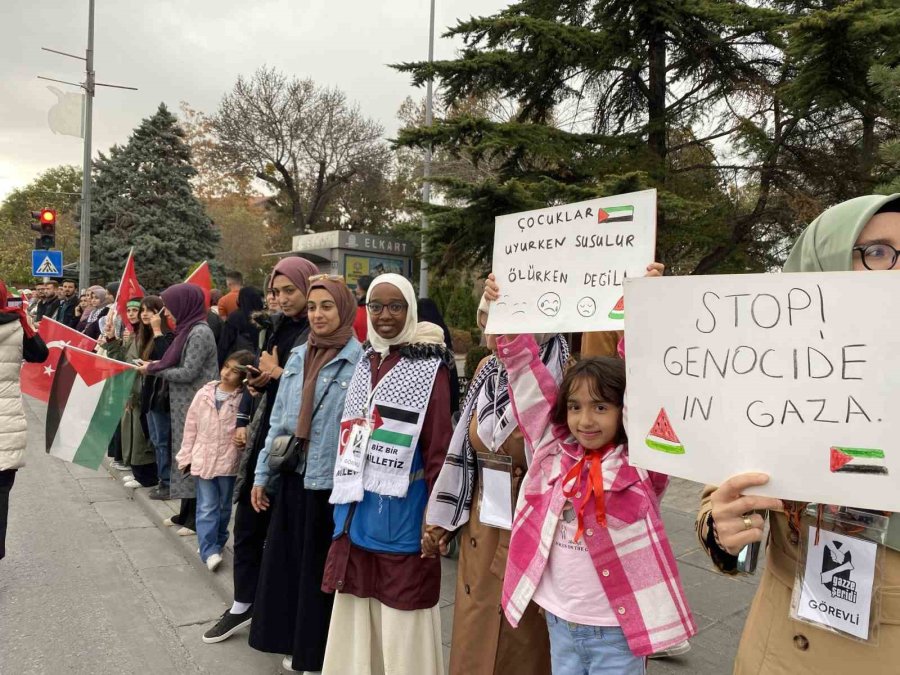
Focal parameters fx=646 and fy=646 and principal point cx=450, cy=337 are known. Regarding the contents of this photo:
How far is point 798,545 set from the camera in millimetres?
1385

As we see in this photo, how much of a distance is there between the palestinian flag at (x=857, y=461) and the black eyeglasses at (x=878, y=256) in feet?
1.46

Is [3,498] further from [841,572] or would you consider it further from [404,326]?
[841,572]

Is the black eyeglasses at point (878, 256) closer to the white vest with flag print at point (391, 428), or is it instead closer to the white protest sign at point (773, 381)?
the white protest sign at point (773, 381)

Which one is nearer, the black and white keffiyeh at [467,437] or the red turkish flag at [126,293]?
the black and white keffiyeh at [467,437]

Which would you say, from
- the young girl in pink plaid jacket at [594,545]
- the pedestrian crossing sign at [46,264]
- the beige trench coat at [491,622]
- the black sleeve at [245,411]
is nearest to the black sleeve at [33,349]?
the black sleeve at [245,411]

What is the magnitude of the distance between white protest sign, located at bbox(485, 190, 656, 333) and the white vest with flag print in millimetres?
583

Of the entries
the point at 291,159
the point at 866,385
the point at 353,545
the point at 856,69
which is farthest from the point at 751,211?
the point at 291,159

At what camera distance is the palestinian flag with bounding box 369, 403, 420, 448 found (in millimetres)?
2723

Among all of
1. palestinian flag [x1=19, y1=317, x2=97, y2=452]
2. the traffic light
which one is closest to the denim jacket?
palestinian flag [x1=19, y1=317, x2=97, y2=452]

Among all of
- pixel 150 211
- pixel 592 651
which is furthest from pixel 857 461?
pixel 150 211

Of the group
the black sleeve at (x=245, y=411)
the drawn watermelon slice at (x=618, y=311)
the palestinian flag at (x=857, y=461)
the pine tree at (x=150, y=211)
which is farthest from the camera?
the pine tree at (x=150, y=211)

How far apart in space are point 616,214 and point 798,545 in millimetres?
1125

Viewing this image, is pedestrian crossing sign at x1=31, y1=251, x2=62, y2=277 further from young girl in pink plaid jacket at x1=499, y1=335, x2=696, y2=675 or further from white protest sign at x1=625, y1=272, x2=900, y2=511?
white protest sign at x1=625, y1=272, x2=900, y2=511

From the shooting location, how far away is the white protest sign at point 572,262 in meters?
2.05
